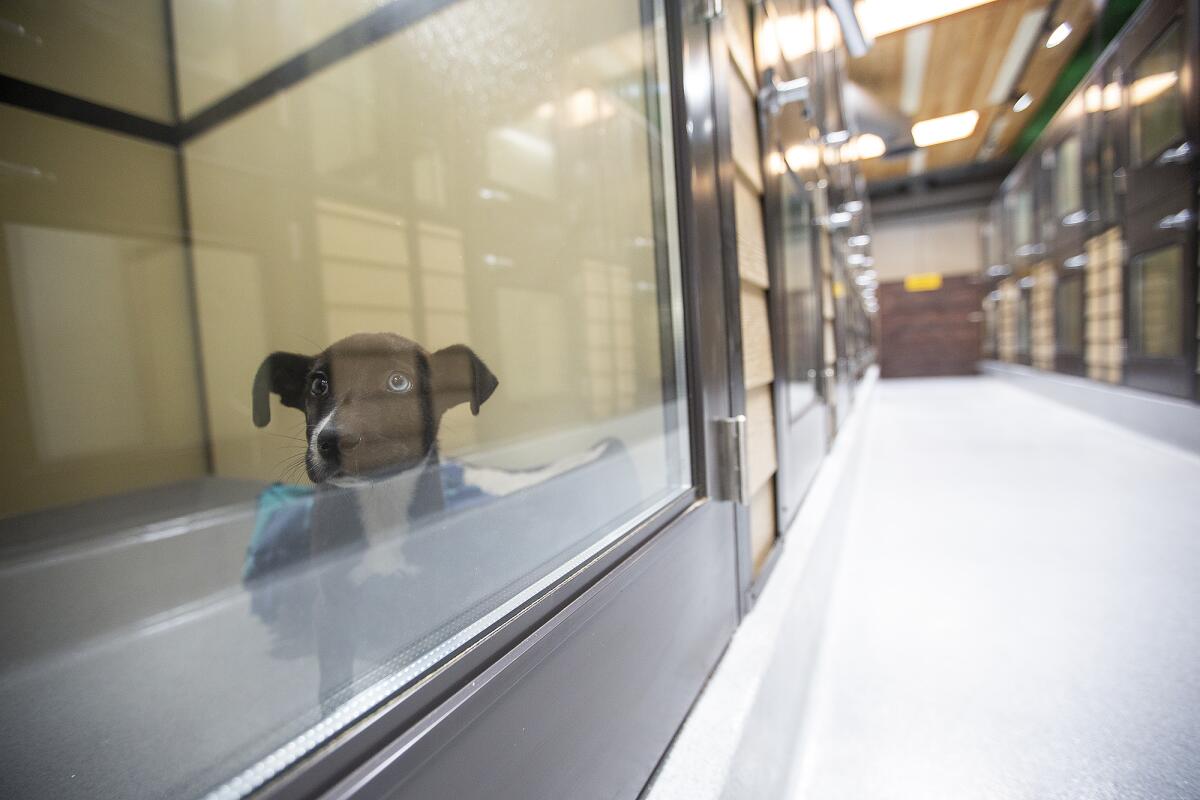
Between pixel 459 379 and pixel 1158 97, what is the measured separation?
13.7 feet

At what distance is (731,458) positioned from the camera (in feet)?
2.78

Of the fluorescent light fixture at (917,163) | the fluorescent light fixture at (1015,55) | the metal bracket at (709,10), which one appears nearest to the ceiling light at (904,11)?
the fluorescent light fixture at (1015,55)

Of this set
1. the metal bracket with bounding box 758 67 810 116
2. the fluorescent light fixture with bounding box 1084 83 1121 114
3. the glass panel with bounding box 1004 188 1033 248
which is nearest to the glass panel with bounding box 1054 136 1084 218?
the fluorescent light fixture with bounding box 1084 83 1121 114

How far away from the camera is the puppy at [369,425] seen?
0.41 metres

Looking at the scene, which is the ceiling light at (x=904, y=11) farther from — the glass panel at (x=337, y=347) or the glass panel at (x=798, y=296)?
the glass panel at (x=337, y=347)

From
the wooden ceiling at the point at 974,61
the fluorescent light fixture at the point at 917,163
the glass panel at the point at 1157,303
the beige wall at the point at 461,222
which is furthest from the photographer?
the fluorescent light fixture at the point at 917,163

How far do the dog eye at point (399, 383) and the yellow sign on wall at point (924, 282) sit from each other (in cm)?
1171

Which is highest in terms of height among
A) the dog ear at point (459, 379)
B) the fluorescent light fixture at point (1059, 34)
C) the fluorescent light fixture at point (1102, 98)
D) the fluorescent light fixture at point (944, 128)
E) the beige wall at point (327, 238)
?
the fluorescent light fixture at point (944, 128)

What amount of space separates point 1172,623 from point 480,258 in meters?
1.45

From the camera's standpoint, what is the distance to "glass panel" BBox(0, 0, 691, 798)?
0.48m

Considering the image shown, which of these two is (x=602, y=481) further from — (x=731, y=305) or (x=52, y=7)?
(x=52, y=7)

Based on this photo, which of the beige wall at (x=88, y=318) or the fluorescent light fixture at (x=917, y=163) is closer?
the beige wall at (x=88, y=318)

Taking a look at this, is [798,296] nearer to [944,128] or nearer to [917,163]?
[944,128]

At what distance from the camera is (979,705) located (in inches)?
34.2
